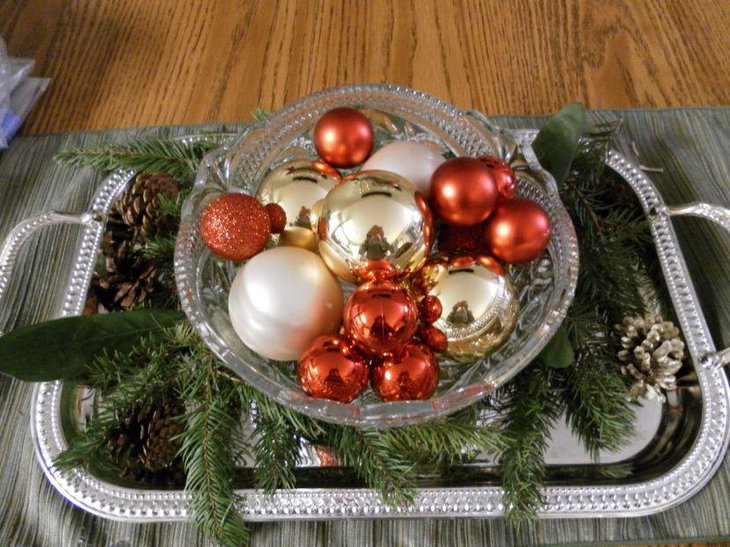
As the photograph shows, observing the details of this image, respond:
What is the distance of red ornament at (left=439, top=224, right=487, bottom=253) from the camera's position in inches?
16.4

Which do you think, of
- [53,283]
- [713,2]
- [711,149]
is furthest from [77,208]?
[713,2]

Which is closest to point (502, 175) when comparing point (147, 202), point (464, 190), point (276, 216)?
point (464, 190)

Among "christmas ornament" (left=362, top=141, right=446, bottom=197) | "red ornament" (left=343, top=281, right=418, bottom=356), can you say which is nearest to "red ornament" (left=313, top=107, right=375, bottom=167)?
"christmas ornament" (left=362, top=141, right=446, bottom=197)

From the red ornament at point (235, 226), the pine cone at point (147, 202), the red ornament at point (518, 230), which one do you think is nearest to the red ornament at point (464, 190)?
the red ornament at point (518, 230)

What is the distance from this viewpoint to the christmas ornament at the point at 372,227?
37cm

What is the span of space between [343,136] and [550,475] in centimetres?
28

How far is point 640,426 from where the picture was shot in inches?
17.3

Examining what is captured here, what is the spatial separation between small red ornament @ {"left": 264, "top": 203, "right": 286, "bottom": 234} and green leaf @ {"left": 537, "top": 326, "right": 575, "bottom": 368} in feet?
A: 0.63

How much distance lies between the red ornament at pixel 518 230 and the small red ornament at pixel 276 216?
0.14 metres

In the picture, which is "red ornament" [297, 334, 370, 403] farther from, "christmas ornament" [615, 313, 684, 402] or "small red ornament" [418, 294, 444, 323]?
"christmas ornament" [615, 313, 684, 402]

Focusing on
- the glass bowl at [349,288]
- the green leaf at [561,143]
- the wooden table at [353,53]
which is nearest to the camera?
the glass bowl at [349,288]

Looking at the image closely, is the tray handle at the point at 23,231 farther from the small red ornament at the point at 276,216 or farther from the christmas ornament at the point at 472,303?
the christmas ornament at the point at 472,303

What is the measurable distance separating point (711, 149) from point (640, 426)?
307mm

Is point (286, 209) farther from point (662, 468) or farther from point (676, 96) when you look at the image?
point (676, 96)
